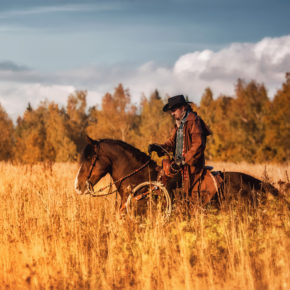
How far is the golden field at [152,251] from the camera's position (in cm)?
A: 410

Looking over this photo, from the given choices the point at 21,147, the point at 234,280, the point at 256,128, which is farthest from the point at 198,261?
the point at 21,147

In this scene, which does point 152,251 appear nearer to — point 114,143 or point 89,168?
point 89,168

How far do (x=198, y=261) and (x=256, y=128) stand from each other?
2907cm

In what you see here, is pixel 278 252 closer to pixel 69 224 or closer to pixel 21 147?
pixel 69 224

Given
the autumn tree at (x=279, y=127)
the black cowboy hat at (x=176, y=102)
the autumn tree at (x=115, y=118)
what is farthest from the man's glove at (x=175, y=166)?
the autumn tree at (x=115, y=118)

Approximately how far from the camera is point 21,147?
133ft

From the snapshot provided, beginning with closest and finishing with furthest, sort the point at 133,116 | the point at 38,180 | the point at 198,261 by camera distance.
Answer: the point at 198,261 < the point at 38,180 < the point at 133,116

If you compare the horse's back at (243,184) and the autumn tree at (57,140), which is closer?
the horse's back at (243,184)

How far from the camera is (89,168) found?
216 inches

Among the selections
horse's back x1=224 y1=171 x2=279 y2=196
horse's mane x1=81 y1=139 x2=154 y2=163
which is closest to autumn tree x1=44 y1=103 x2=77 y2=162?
horse's mane x1=81 y1=139 x2=154 y2=163

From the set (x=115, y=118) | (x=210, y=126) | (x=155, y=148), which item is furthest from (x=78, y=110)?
(x=155, y=148)

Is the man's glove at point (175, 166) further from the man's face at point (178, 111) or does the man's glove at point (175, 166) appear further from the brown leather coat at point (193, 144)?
the man's face at point (178, 111)

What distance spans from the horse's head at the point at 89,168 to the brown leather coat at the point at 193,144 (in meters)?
1.13

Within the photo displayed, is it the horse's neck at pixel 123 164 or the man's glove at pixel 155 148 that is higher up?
the man's glove at pixel 155 148
